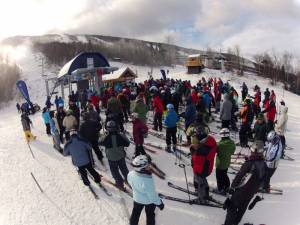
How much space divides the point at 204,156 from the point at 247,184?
139 cm

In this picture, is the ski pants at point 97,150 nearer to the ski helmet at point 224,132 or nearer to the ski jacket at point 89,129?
the ski jacket at point 89,129

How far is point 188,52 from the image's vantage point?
160m

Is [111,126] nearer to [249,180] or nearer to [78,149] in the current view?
[78,149]

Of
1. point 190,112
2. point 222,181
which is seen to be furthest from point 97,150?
point 222,181

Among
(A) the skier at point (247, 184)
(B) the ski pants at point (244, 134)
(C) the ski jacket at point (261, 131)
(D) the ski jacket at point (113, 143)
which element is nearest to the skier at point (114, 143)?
(D) the ski jacket at point (113, 143)

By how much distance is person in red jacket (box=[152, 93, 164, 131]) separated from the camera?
15516 millimetres

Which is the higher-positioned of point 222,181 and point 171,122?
point 171,122

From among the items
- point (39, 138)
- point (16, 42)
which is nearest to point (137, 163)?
point (39, 138)

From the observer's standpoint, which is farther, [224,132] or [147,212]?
[224,132]

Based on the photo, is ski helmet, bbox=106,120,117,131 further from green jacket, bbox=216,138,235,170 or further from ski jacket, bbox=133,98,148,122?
ski jacket, bbox=133,98,148,122

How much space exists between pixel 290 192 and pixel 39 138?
39.0ft

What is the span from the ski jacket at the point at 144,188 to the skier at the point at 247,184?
1847 mm

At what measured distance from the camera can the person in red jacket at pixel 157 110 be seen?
15.5 meters

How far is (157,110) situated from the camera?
1606 centimetres
